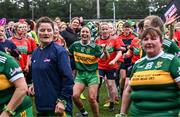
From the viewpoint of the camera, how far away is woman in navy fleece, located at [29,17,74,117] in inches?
217

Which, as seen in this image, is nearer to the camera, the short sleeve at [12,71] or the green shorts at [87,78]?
the short sleeve at [12,71]

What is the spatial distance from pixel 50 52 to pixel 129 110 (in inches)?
50.4

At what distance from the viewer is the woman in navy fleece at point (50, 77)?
5512 millimetres

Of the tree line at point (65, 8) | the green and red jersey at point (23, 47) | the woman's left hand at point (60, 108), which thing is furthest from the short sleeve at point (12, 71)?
the tree line at point (65, 8)

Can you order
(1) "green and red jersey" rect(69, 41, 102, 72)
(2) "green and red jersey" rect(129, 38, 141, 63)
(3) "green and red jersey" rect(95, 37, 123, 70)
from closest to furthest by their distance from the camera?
(1) "green and red jersey" rect(69, 41, 102, 72) < (2) "green and red jersey" rect(129, 38, 141, 63) < (3) "green and red jersey" rect(95, 37, 123, 70)

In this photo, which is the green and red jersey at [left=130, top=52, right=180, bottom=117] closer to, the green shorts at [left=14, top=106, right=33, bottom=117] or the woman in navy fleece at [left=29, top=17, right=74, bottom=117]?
the woman in navy fleece at [left=29, top=17, right=74, bottom=117]

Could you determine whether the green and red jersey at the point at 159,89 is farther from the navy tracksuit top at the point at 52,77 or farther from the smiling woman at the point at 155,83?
the navy tracksuit top at the point at 52,77

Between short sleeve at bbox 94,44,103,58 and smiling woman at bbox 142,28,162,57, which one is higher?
smiling woman at bbox 142,28,162,57

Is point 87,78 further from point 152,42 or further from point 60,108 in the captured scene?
point 152,42

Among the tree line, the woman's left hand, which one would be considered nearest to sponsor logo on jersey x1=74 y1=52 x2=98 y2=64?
the woman's left hand

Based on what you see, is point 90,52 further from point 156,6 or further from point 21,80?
point 156,6

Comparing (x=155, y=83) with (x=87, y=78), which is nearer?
(x=155, y=83)

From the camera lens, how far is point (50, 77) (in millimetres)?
5609

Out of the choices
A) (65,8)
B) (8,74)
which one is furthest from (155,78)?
(65,8)
